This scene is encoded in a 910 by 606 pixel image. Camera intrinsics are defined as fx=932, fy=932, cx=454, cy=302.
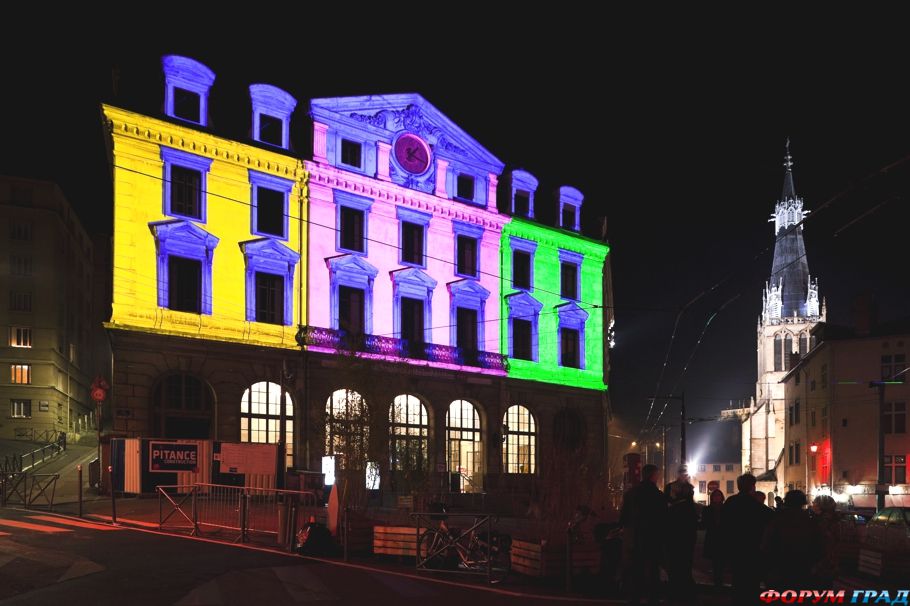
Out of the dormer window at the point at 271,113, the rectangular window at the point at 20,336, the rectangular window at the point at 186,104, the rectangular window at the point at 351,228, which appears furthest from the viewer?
the rectangular window at the point at 20,336

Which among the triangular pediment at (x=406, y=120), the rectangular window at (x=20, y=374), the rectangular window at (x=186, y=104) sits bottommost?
the rectangular window at (x=20, y=374)

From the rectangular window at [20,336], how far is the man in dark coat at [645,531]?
206 feet

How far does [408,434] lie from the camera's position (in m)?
40.8

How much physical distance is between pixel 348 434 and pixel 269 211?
975 cm

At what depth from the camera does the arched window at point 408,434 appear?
36.9m

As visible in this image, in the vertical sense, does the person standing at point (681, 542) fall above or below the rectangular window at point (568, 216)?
below

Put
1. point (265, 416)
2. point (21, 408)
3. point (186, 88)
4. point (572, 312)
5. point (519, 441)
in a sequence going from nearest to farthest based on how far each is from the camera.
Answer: point (186, 88) < point (265, 416) < point (519, 441) < point (572, 312) < point (21, 408)

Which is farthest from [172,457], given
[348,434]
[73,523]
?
[348,434]

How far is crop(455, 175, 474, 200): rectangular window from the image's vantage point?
44.7 meters

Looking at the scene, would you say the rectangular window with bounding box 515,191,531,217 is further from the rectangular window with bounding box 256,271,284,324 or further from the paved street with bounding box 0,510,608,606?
the paved street with bounding box 0,510,608,606

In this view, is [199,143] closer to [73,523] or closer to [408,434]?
[408,434]

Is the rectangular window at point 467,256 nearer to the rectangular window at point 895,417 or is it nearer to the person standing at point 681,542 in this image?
the rectangular window at point 895,417

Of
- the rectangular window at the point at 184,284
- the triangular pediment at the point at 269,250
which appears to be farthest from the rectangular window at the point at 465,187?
the rectangular window at the point at 184,284

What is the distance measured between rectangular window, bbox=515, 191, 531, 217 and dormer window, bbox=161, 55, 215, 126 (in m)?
17.3
